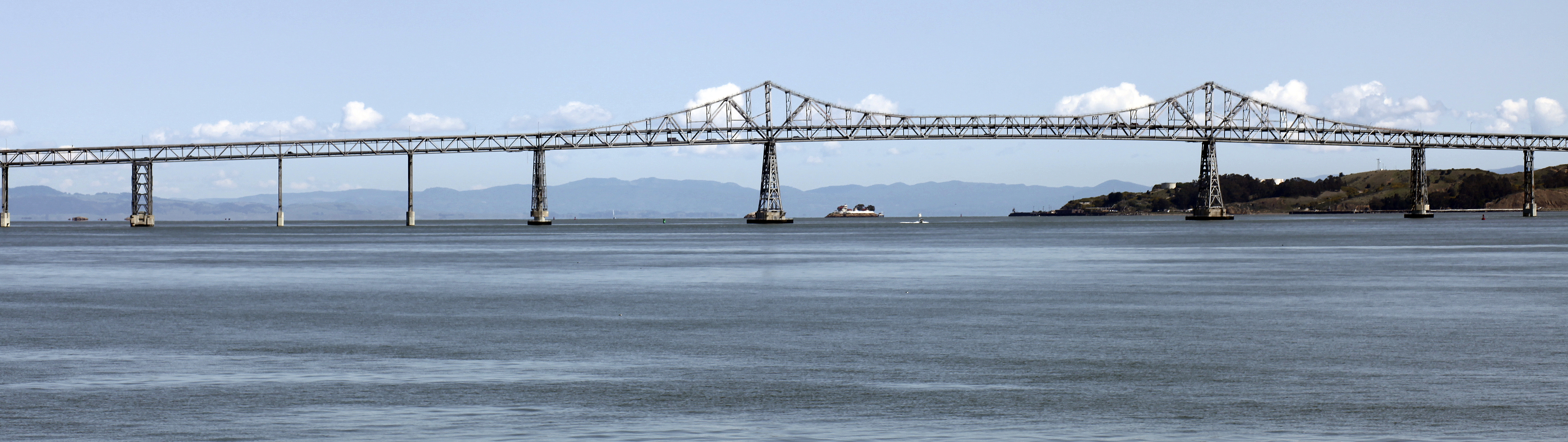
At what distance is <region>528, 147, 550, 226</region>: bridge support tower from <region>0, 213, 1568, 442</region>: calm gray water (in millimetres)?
107056

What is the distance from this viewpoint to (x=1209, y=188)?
16425 centimetres

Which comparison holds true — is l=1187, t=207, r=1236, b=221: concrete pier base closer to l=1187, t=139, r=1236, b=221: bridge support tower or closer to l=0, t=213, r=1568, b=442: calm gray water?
l=1187, t=139, r=1236, b=221: bridge support tower

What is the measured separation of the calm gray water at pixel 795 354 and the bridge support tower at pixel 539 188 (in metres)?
107

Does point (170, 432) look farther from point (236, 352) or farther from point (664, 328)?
point (664, 328)

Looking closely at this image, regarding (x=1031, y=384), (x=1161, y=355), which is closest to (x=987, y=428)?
(x=1031, y=384)

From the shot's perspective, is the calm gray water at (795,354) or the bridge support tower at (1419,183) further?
the bridge support tower at (1419,183)

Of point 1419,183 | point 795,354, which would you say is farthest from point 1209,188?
point 795,354

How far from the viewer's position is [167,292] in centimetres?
3388

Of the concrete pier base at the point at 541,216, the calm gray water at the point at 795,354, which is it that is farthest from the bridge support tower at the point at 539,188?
the calm gray water at the point at 795,354

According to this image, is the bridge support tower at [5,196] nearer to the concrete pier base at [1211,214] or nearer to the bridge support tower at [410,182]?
the bridge support tower at [410,182]

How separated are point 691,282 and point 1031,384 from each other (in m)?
23.2

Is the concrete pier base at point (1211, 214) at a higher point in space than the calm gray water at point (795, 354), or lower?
higher

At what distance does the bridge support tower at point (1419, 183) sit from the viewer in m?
179

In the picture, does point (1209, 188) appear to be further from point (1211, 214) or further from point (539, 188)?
point (539, 188)
